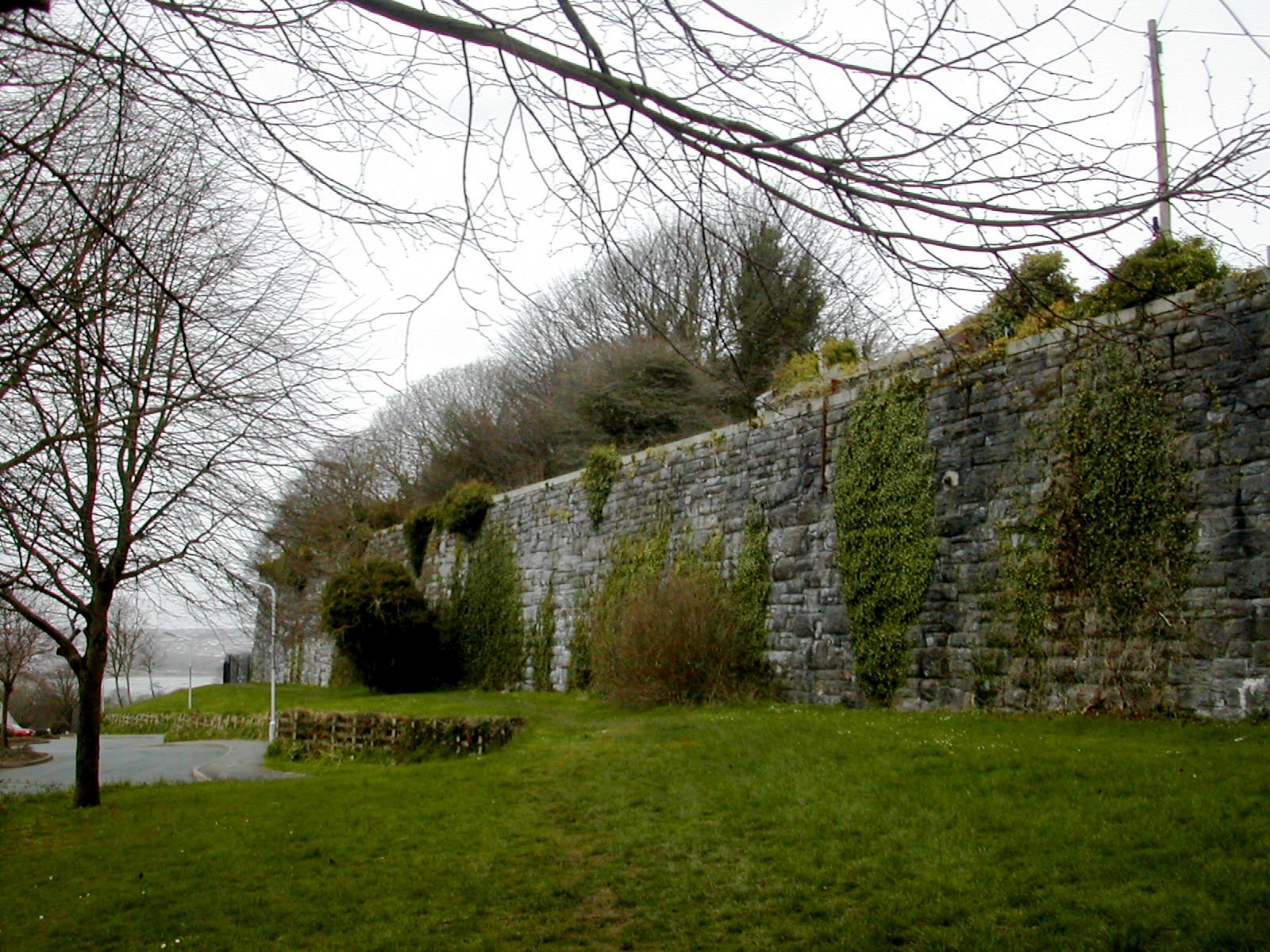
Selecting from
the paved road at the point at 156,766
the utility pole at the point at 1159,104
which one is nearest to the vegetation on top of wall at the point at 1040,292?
the utility pole at the point at 1159,104

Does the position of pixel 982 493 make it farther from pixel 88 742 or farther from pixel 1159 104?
pixel 88 742

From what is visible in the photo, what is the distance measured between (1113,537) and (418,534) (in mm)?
16972

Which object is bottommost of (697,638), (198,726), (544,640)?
(198,726)

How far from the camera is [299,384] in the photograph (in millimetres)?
5422

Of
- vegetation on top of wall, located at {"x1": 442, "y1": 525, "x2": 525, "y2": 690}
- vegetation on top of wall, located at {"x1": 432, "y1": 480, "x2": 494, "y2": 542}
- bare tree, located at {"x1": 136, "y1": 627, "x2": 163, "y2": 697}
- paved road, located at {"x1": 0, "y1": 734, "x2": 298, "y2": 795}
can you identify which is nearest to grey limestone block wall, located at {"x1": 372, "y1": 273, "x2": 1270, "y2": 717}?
vegetation on top of wall, located at {"x1": 442, "y1": 525, "x2": 525, "y2": 690}

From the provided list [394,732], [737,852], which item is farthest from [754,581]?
[737,852]

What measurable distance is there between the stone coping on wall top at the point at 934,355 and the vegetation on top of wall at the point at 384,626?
23.4ft

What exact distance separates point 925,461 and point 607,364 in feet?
40.3

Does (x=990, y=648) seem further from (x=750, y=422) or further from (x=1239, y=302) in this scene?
(x=750, y=422)

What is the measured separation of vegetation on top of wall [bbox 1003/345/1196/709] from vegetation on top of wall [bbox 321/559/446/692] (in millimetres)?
13987

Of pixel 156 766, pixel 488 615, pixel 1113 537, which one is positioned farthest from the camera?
pixel 488 615

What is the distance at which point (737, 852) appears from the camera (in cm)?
629

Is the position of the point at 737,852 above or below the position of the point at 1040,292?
below

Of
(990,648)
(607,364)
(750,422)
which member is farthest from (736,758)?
Answer: (607,364)
